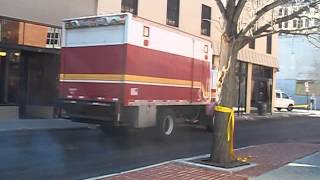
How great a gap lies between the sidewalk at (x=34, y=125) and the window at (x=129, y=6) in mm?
6655

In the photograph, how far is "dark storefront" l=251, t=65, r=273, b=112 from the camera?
128ft

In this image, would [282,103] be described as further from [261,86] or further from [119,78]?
[119,78]

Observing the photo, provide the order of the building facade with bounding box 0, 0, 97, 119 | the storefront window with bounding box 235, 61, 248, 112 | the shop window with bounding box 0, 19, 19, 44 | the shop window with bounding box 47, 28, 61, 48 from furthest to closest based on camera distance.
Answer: the storefront window with bounding box 235, 61, 248, 112 < the shop window with bounding box 47, 28, 61, 48 < the building facade with bounding box 0, 0, 97, 119 < the shop window with bounding box 0, 19, 19, 44

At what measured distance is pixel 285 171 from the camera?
10.1 meters

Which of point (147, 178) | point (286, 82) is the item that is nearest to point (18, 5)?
point (147, 178)

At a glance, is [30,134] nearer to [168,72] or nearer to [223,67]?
[168,72]

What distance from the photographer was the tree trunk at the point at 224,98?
10.4 metres

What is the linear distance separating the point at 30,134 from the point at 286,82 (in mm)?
54241

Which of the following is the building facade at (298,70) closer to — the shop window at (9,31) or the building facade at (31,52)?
the building facade at (31,52)

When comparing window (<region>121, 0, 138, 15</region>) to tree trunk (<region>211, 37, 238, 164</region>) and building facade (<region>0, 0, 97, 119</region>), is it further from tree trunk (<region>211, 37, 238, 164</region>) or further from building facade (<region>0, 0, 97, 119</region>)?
tree trunk (<region>211, 37, 238, 164</region>)

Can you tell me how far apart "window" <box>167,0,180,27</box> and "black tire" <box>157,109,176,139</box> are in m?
11.4

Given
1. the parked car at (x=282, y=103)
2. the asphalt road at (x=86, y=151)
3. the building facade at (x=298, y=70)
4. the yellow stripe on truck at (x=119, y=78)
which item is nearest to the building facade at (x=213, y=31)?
the parked car at (x=282, y=103)

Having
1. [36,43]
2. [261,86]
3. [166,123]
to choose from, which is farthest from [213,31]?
[166,123]

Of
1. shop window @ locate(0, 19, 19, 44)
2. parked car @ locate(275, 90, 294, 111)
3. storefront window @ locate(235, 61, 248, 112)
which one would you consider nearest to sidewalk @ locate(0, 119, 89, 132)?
shop window @ locate(0, 19, 19, 44)
